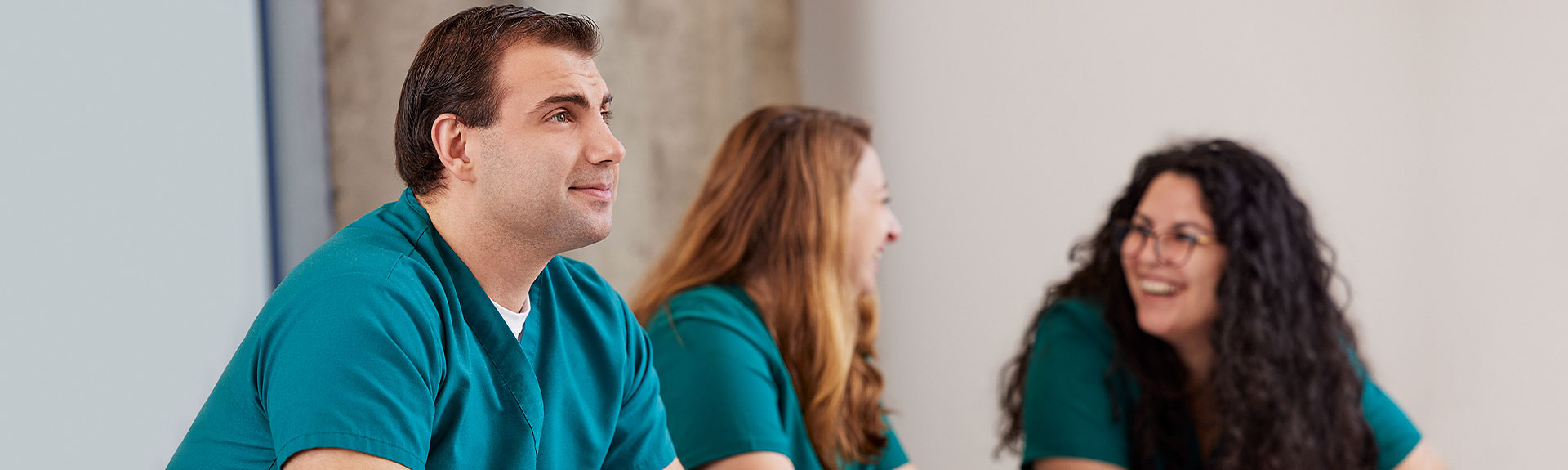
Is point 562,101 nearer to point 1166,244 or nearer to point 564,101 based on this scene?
point 564,101

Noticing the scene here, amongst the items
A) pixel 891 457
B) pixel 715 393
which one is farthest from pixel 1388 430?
pixel 715 393

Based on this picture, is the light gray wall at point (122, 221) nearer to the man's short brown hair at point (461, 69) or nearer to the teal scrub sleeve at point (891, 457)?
the man's short brown hair at point (461, 69)

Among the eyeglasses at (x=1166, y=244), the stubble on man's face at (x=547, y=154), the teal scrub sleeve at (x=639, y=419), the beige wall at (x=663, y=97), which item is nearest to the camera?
the stubble on man's face at (x=547, y=154)

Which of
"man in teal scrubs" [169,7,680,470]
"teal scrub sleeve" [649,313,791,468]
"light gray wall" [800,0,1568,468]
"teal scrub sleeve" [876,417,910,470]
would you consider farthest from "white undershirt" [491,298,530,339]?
"light gray wall" [800,0,1568,468]

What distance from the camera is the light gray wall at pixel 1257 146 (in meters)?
2.59

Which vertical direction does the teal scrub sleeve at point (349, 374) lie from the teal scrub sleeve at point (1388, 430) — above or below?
above

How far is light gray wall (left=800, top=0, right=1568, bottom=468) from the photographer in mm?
2588

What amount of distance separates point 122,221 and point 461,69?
80 cm

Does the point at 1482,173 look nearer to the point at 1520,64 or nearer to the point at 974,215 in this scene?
the point at 1520,64

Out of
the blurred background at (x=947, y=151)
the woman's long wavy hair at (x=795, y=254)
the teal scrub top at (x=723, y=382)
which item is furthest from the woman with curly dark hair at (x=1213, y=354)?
the blurred background at (x=947, y=151)

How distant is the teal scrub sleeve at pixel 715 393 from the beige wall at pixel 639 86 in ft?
2.32

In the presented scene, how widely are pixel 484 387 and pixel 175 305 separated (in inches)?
33.5

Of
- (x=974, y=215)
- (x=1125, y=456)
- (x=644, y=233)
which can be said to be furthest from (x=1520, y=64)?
(x=644, y=233)

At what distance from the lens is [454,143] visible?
1.01m
